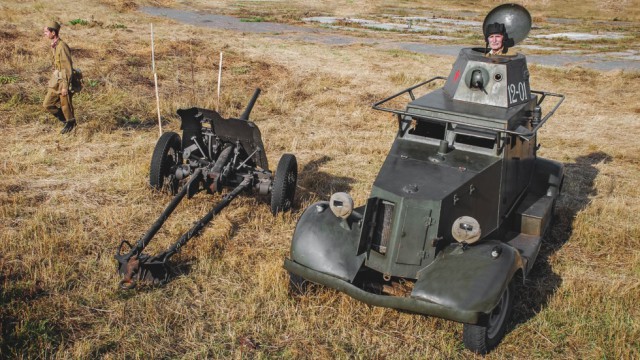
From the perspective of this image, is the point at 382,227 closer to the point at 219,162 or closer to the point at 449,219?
the point at 449,219

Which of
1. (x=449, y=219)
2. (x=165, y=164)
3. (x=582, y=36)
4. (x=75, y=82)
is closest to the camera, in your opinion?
(x=449, y=219)

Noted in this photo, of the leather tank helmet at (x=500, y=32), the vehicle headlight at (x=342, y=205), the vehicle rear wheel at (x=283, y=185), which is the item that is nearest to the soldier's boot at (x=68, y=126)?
the vehicle rear wheel at (x=283, y=185)

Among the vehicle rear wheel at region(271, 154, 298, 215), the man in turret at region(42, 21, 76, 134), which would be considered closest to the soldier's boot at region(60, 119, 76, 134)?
the man in turret at region(42, 21, 76, 134)

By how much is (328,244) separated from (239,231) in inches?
87.5

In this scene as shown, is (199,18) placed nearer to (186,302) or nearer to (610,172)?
(610,172)

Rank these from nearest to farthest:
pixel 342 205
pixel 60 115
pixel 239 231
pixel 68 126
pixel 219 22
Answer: pixel 342 205, pixel 239 231, pixel 68 126, pixel 60 115, pixel 219 22

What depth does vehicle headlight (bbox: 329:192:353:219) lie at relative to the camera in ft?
17.6

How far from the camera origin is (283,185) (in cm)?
734

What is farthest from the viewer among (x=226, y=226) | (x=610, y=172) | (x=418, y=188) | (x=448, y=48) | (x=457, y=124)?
(x=448, y=48)

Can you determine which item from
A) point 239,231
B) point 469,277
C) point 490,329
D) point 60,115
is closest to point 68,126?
point 60,115

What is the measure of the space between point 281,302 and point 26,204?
4315 millimetres

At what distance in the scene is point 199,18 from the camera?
31844 millimetres

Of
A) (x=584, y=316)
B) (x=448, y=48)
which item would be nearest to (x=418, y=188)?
(x=584, y=316)

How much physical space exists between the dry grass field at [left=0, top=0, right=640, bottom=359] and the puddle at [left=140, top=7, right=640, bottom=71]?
7179 mm
